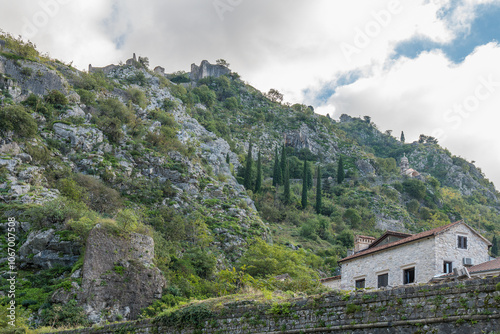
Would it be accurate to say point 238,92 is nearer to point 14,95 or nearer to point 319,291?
point 14,95

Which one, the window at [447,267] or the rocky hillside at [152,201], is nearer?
the window at [447,267]

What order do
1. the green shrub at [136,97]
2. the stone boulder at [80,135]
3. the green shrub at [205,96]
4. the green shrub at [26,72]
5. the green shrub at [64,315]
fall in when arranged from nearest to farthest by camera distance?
the green shrub at [64,315], the stone boulder at [80,135], the green shrub at [26,72], the green shrub at [136,97], the green shrub at [205,96]

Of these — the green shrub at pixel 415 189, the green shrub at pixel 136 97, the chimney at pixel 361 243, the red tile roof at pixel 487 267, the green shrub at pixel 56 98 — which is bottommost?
the red tile roof at pixel 487 267

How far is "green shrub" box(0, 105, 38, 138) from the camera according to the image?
123 ft

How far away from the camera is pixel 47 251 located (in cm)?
2625

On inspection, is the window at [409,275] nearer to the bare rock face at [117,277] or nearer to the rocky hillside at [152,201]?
the rocky hillside at [152,201]

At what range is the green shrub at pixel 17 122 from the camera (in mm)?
37453

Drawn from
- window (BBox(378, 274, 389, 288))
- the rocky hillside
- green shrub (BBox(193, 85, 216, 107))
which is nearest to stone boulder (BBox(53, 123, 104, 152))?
the rocky hillside

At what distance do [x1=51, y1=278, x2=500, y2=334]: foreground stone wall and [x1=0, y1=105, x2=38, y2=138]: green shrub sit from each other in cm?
3270

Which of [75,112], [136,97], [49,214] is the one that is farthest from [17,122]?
[136,97]

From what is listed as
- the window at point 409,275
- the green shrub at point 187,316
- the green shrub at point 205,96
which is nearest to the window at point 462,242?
the window at point 409,275

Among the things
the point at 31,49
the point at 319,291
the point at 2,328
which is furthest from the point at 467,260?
the point at 31,49

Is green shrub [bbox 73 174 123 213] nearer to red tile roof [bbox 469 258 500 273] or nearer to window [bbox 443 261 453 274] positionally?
window [bbox 443 261 453 274]

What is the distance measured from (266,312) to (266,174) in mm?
80417
